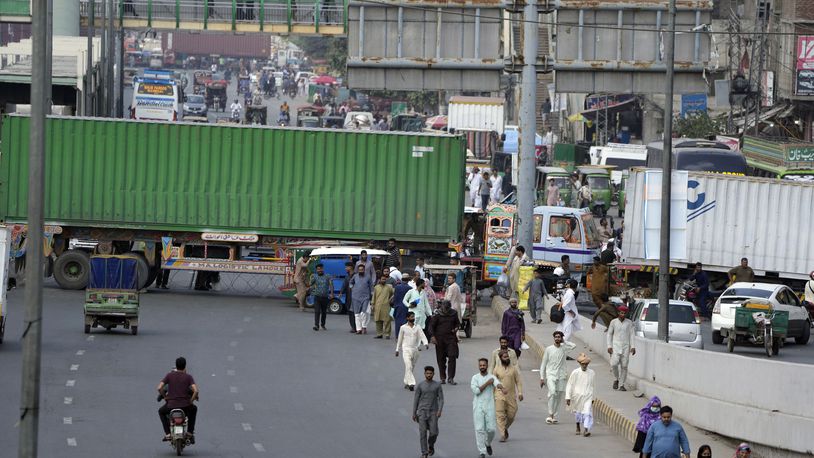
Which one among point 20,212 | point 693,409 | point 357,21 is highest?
point 357,21

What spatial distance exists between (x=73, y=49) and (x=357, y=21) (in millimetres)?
29246

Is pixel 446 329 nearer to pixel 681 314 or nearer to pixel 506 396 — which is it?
pixel 506 396

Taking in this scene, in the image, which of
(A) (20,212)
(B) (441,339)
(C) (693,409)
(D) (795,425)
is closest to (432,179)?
(A) (20,212)

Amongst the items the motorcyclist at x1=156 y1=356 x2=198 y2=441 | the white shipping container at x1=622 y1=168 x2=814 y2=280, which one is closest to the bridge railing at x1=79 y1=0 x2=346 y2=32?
the white shipping container at x1=622 y1=168 x2=814 y2=280

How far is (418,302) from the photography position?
26859 mm

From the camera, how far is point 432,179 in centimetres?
3462

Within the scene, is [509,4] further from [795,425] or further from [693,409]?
[795,425]

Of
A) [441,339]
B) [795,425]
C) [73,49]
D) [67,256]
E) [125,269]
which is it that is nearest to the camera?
[795,425]

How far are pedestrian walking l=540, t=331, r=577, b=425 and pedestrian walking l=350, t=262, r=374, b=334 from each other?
25.3ft

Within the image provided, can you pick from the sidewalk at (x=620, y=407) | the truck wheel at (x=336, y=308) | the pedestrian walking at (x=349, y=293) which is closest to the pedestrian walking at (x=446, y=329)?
the sidewalk at (x=620, y=407)

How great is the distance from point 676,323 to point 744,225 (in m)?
9.29

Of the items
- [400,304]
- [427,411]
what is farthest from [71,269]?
[427,411]

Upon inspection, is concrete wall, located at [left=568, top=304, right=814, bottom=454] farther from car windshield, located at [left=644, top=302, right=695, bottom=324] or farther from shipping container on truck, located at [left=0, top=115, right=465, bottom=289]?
shipping container on truck, located at [left=0, top=115, right=465, bottom=289]

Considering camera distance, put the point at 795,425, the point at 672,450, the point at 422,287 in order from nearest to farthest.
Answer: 1. the point at 672,450
2. the point at 795,425
3. the point at 422,287
